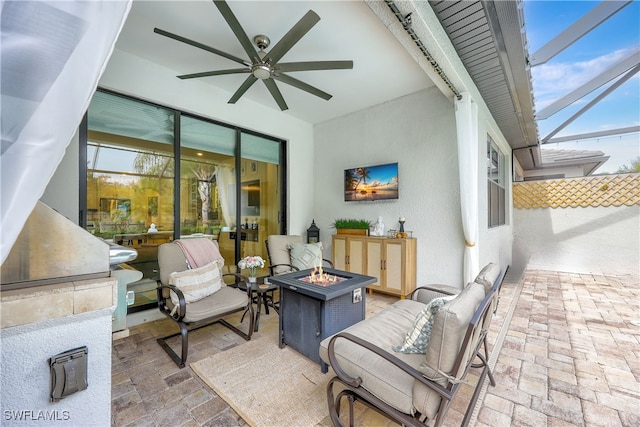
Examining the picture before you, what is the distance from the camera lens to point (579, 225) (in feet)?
18.2

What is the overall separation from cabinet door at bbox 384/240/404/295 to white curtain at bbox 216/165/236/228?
98.2 inches

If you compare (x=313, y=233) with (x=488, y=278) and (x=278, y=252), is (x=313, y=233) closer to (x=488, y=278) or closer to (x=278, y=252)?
(x=278, y=252)

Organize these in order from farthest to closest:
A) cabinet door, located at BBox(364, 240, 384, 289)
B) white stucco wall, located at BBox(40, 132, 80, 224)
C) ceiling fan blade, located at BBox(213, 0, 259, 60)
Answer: cabinet door, located at BBox(364, 240, 384, 289) → white stucco wall, located at BBox(40, 132, 80, 224) → ceiling fan blade, located at BBox(213, 0, 259, 60)

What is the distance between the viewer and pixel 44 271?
827mm

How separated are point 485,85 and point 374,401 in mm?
3907

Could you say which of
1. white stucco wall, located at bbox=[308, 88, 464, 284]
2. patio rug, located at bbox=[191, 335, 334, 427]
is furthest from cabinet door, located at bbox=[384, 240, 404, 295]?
patio rug, located at bbox=[191, 335, 334, 427]

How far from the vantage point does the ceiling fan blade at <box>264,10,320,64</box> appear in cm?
190

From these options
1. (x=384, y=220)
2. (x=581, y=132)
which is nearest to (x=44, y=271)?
(x=384, y=220)

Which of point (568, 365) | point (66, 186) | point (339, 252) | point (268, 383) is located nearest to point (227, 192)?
point (66, 186)

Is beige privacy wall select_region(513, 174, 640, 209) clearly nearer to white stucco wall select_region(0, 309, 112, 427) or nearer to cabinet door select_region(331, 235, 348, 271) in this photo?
cabinet door select_region(331, 235, 348, 271)

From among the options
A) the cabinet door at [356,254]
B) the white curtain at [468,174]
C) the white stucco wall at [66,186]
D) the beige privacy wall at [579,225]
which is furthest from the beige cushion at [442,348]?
the beige privacy wall at [579,225]

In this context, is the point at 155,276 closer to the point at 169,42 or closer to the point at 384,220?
the point at 169,42

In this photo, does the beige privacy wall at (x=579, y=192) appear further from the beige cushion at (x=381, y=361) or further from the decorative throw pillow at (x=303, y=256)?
the beige cushion at (x=381, y=361)

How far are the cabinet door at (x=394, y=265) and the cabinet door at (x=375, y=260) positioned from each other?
0.08 meters
